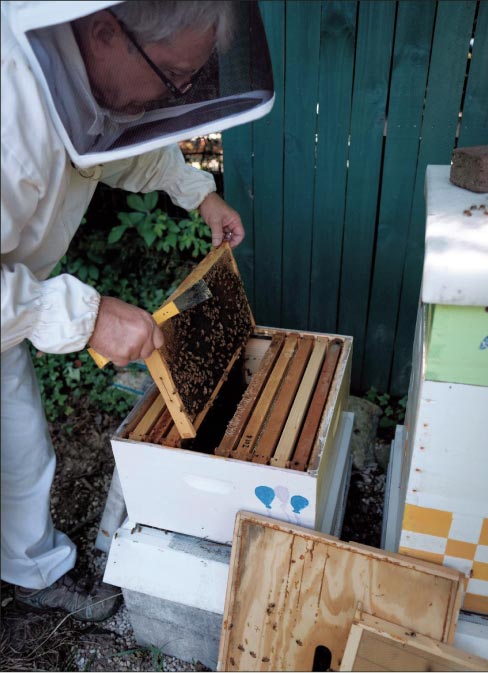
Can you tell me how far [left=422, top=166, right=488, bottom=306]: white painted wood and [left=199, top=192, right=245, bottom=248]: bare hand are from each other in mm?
867

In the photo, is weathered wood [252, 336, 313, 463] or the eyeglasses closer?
the eyeglasses

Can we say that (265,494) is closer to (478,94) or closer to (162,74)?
(162,74)

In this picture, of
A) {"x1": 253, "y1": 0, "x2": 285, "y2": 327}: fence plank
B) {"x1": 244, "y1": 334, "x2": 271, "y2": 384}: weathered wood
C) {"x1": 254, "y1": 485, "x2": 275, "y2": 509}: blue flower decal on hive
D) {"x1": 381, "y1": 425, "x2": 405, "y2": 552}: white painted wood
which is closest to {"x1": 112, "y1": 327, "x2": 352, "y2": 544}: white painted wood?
{"x1": 254, "y1": 485, "x2": 275, "y2": 509}: blue flower decal on hive

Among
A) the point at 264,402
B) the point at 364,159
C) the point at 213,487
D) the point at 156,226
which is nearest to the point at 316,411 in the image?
the point at 264,402

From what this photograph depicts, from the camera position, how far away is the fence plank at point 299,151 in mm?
2352

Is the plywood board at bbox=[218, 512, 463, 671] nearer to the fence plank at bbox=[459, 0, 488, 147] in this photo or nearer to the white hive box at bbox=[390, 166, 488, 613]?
the white hive box at bbox=[390, 166, 488, 613]

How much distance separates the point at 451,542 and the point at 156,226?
7.30 ft

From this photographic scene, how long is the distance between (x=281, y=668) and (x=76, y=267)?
2.41 meters

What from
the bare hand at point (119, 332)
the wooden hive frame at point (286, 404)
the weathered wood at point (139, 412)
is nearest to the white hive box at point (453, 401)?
the wooden hive frame at point (286, 404)

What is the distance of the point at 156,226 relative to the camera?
3.10 meters

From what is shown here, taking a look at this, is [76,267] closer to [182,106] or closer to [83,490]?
[83,490]

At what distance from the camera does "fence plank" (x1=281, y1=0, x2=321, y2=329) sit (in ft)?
7.72

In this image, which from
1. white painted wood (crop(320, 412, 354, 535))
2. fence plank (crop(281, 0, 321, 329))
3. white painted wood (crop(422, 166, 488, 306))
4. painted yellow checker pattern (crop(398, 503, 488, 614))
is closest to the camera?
white painted wood (crop(422, 166, 488, 306))

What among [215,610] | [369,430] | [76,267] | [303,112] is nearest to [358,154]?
[303,112]
